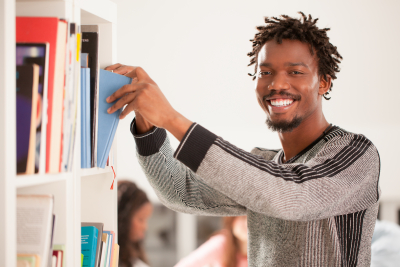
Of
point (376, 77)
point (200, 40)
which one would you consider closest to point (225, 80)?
point (200, 40)

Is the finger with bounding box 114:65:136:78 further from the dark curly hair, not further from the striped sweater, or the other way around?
the dark curly hair

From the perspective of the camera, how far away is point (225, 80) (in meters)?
2.91

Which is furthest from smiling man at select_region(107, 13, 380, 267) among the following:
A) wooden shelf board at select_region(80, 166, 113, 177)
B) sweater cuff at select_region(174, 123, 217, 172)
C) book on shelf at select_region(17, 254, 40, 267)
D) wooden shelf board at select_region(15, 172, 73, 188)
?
book on shelf at select_region(17, 254, 40, 267)

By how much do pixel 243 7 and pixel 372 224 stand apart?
2.20 m

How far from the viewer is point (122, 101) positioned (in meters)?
0.91

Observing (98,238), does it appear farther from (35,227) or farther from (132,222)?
(132,222)

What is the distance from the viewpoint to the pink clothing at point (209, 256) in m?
2.58

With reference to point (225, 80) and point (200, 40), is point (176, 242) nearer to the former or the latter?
point (225, 80)

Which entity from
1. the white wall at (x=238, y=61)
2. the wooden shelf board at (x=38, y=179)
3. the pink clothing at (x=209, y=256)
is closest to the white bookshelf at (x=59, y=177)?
the wooden shelf board at (x=38, y=179)

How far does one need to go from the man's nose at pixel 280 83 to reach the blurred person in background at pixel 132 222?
1.86 m

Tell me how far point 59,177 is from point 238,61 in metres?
2.33

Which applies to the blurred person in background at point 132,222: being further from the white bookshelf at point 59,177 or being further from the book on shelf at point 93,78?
the book on shelf at point 93,78

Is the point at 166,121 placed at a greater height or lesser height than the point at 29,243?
greater

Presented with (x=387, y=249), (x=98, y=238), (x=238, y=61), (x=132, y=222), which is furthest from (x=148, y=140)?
(x=238, y=61)
